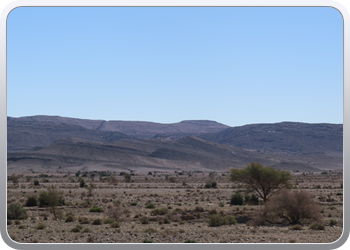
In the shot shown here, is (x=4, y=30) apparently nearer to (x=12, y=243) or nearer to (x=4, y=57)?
(x=4, y=57)

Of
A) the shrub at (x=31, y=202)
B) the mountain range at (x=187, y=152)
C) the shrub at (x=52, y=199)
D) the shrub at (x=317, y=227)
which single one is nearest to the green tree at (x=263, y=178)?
the shrub at (x=317, y=227)

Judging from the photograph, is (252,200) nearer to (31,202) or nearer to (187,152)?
(31,202)

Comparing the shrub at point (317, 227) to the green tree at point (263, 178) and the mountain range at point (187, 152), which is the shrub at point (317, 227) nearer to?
the green tree at point (263, 178)

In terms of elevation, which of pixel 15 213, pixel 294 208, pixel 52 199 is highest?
pixel 294 208

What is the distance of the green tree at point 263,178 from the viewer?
108 ft

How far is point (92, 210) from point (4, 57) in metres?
23.4

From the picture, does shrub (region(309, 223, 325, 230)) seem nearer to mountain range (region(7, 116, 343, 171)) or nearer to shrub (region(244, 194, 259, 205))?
shrub (region(244, 194, 259, 205))

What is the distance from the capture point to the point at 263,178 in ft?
108

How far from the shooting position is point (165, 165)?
139500mm

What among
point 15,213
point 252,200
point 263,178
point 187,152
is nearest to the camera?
point 15,213

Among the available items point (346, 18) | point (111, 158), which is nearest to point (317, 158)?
point (111, 158)

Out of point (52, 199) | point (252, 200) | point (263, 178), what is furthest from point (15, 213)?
point (252, 200)

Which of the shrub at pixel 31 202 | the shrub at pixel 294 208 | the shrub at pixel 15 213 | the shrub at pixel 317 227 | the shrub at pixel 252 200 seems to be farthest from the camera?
the shrub at pixel 252 200

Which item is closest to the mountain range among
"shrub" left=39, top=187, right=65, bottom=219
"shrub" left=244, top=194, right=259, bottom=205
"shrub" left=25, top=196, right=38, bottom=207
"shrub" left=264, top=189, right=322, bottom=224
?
"shrub" left=244, top=194, right=259, bottom=205
